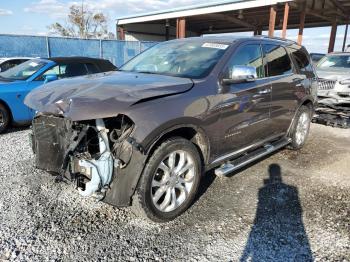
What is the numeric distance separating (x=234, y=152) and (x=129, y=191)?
1665 mm

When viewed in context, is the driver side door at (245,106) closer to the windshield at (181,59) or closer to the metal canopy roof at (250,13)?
the windshield at (181,59)

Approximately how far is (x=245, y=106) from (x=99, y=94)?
1.93 m

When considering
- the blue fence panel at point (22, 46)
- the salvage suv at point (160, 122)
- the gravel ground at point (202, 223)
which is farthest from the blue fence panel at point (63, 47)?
the salvage suv at point (160, 122)

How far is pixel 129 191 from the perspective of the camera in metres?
2.90

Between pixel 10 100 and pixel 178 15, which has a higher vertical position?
pixel 178 15

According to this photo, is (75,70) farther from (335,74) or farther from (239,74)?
(335,74)

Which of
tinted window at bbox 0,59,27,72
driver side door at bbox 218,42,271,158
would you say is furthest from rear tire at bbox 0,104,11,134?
tinted window at bbox 0,59,27,72

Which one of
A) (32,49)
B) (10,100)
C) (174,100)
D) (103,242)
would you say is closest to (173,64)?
(174,100)

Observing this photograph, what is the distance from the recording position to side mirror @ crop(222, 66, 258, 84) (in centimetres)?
360

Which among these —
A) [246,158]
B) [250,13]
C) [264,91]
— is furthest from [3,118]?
[250,13]

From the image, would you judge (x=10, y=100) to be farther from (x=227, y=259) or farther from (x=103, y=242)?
(x=227, y=259)

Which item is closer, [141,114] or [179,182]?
[141,114]

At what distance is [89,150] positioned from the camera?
3.15 metres

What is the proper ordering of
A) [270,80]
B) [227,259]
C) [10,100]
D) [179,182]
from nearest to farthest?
1. [227,259]
2. [179,182]
3. [270,80]
4. [10,100]
